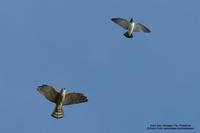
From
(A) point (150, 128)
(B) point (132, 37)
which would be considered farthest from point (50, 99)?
(B) point (132, 37)

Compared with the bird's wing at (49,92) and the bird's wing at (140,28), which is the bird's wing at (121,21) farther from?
the bird's wing at (49,92)

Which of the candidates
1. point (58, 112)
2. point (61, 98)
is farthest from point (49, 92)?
point (58, 112)

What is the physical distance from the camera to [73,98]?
52.0 metres

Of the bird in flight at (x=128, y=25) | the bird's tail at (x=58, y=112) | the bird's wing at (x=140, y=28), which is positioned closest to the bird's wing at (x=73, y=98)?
the bird's tail at (x=58, y=112)

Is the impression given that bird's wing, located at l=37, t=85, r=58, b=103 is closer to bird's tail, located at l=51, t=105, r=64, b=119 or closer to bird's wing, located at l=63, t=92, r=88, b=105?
bird's tail, located at l=51, t=105, r=64, b=119

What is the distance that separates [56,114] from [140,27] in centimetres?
1496

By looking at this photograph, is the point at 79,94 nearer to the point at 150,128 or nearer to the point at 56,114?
the point at 56,114

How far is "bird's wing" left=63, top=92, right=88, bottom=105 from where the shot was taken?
51.8 m

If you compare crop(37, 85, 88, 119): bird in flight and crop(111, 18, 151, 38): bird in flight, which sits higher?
crop(111, 18, 151, 38): bird in flight

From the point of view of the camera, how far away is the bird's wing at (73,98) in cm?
5178

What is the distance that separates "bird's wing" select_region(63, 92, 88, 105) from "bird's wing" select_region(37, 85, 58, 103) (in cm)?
69

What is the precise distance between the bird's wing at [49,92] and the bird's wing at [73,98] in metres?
0.69

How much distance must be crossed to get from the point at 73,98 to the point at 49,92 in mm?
1542

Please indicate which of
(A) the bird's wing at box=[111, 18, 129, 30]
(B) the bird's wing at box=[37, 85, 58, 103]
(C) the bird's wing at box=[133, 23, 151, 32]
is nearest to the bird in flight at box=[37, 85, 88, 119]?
(B) the bird's wing at box=[37, 85, 58, 103]
